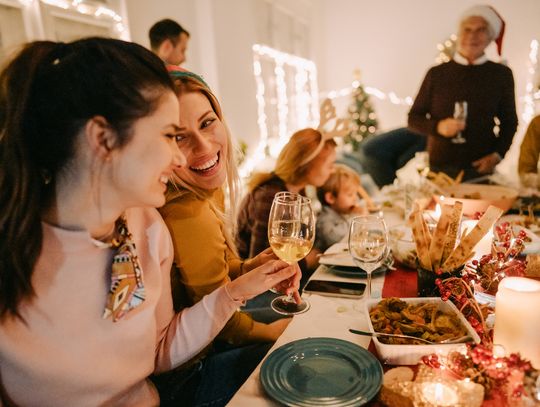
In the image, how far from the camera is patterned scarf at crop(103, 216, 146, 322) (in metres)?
0.84

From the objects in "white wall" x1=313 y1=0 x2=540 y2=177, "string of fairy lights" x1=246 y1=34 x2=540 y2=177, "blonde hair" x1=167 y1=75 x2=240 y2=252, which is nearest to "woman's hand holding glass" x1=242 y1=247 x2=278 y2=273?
"blonde hair" x1=167 y1=75 x2=240 y2=252

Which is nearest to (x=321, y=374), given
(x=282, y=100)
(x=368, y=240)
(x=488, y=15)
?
(x=368, y=240)

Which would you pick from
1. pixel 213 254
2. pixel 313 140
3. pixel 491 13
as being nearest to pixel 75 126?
pixel 213 254

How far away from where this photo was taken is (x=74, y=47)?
29.9 inches

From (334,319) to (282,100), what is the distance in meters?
5.45

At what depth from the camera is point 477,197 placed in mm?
1674

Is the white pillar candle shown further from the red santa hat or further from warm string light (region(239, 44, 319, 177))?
warm string light (region(239, 44, 319, 177))

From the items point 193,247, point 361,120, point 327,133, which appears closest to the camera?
point 193,247

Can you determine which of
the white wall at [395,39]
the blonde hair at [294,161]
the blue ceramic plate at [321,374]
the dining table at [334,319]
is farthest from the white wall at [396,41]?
the blue ceramic plate at [321,374]

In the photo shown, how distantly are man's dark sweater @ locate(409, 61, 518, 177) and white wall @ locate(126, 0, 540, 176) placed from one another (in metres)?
2.21

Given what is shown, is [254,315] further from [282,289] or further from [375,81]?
[375,81]

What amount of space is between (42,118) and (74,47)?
147mm

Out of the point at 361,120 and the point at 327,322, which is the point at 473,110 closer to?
the point at 327,322

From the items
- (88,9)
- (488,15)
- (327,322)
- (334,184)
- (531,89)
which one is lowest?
(327,322)
